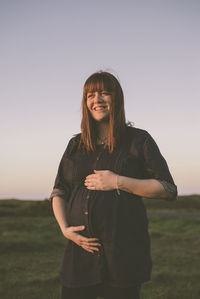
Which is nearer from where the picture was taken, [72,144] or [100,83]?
[100,83]

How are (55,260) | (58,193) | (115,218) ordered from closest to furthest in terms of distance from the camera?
(115,218) < (58,193) < (55,260)

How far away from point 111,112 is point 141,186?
64cm

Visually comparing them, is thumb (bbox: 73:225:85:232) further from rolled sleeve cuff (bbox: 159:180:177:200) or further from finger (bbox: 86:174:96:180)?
rolled sleeve cuff (bbox: 159:180:177:200)

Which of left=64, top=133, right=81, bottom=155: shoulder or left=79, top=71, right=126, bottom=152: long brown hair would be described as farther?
left=64, top=133, right=81, bottom=155: shoulder

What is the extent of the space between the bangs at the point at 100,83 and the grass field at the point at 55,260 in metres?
4.20

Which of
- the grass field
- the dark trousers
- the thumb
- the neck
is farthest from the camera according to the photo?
the grass field

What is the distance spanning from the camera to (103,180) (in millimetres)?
2318

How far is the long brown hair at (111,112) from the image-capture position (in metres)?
2.50

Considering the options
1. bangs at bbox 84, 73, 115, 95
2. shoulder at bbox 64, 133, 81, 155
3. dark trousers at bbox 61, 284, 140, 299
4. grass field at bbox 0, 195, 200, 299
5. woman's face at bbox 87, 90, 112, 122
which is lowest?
grass field at bbox 0, 195, 200, 299

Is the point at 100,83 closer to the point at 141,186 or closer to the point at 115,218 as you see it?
the point at 141,186

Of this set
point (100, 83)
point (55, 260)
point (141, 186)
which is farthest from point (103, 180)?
point (55, 260)

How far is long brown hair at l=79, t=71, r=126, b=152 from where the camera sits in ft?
8.20

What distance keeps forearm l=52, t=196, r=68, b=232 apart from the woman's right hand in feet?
0.31

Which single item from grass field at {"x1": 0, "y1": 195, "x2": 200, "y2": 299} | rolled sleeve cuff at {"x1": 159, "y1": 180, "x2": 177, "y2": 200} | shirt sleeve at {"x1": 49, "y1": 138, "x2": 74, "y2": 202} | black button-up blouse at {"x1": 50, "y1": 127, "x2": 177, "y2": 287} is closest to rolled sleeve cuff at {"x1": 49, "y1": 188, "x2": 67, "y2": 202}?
shirt sleeve at {"x1": 49, "y1": 138, "x2": 74, "y2": 202}
